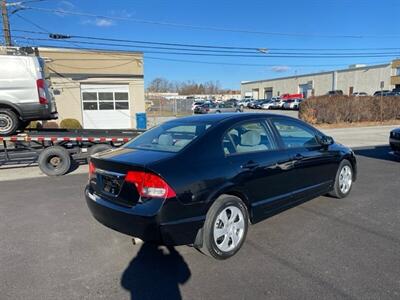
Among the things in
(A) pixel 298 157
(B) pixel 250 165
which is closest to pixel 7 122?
(B) pixel 250 165

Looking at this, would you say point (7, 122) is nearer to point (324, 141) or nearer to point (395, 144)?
point (324, 141)

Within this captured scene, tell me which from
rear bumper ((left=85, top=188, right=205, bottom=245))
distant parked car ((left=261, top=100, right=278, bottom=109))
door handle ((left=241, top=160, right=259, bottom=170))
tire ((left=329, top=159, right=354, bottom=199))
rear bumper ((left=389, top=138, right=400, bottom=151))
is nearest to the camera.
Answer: rear bumper ((left=85, top=188, right=205, bottom=245))

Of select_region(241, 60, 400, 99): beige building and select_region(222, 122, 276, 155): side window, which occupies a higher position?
select_region(241, 60, 400, 99): beige building

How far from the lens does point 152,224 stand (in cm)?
306

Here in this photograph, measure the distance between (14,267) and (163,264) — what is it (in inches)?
61.7

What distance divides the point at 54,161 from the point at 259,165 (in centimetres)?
594

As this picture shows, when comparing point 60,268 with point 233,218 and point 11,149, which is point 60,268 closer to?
point 233,218

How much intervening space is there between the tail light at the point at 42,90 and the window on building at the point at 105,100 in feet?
41.1

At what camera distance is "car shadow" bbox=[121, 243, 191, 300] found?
115 inches

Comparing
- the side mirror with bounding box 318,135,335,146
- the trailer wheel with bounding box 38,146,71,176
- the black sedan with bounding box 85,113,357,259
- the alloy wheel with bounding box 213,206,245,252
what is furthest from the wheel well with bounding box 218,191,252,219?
the trailer wheel with bounding box 38,146,71,176

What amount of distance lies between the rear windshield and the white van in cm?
527

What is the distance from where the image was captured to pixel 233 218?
3617 millimetres

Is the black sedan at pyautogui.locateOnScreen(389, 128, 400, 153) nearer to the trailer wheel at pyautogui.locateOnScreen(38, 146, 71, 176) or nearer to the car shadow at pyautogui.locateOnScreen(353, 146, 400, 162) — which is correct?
the car shadow at pyautogui.locateOnScreen(353, 146, 400, 162)

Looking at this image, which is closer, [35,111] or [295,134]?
[295,134]
